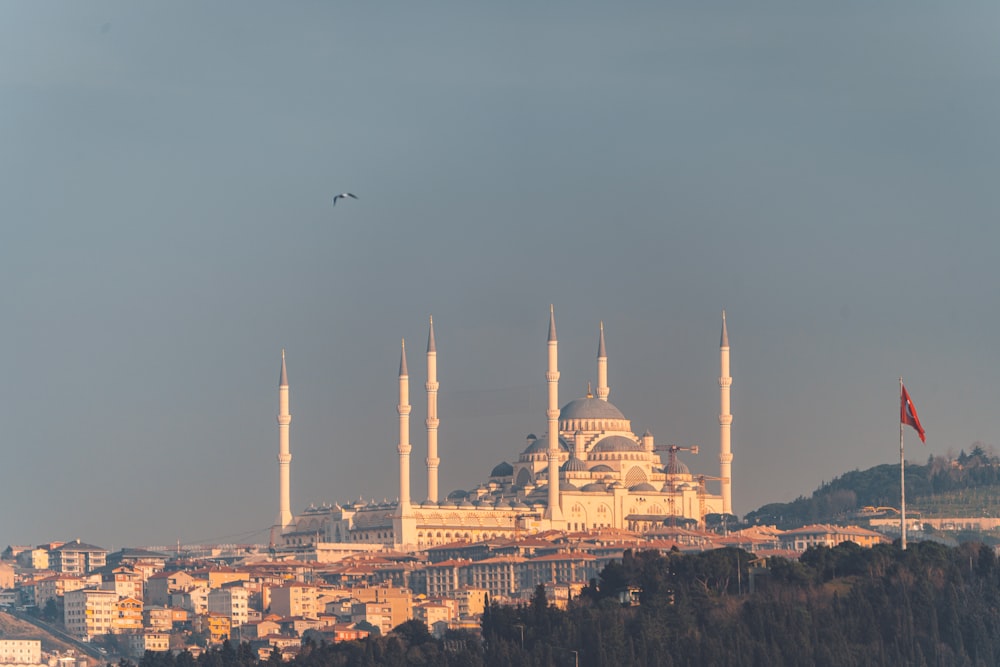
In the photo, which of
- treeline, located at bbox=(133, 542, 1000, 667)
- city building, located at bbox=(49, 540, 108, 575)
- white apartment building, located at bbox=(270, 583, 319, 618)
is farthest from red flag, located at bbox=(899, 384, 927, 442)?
city building, located at bbox=(49, 540, 108, 575)

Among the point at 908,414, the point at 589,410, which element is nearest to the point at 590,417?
the point at 589,410

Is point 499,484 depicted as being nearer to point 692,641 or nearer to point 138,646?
point 138,646

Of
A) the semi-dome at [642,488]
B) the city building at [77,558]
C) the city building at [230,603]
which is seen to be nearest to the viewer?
the city building at [230,603]

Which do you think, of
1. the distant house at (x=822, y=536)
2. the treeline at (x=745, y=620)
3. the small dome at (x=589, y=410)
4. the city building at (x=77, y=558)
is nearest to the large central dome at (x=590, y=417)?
the small dome at (x=589, y=410)

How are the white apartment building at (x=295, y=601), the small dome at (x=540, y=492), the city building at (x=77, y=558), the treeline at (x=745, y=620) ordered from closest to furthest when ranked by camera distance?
the treeline at (x=745, y=620) → the white apartment building at (x=295, y=601) → the small dome at (x=540, y=492) → the city building at (x=77, y=558)

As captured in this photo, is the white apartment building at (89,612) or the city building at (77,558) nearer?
the white apartment building at (89,612)

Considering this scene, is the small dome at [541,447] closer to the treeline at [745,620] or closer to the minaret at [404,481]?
the minaret at [404,481]

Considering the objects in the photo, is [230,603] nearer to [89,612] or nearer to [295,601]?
[295,601]
